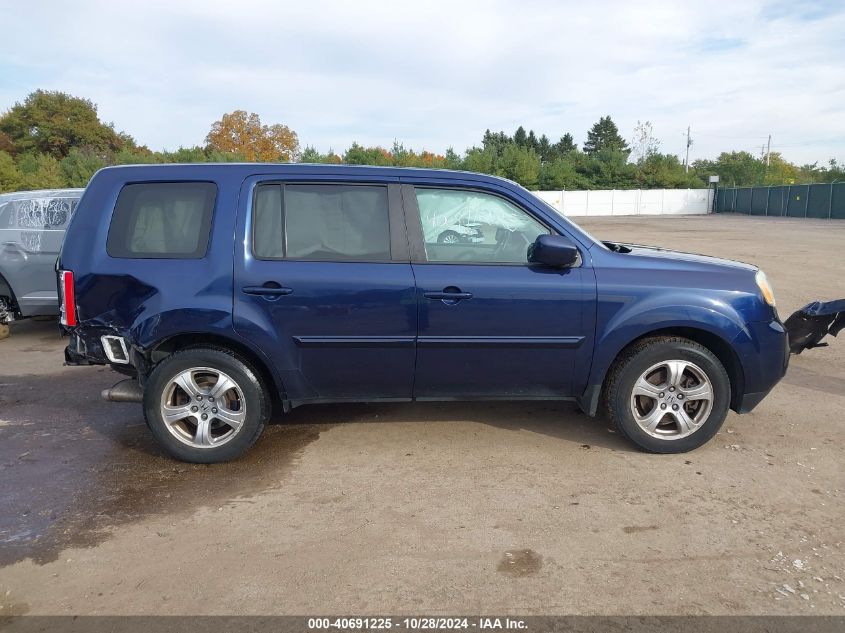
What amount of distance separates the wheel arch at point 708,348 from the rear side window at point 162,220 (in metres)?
2.69

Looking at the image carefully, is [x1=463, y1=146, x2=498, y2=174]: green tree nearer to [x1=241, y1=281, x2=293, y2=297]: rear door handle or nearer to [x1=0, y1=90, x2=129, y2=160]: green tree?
[x1=0, y1=90, x2=129, y2=160]: green tree

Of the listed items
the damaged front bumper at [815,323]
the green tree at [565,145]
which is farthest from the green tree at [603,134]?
the damaged front bumper at [815,323]

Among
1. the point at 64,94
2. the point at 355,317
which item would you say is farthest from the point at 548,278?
the point at 64,94

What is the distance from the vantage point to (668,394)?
13.7ft

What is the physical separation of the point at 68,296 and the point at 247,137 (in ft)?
193

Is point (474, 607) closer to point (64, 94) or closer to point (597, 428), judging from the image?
point (597, 428)

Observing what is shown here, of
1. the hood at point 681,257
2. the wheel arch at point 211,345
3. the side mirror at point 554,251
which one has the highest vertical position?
the side mirror at point 554,251

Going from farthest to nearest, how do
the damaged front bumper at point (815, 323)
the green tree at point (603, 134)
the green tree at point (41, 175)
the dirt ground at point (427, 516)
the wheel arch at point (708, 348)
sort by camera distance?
1. the green tree at point (603, 134)
2. the green tree at point (41, 175)
3. the damaged front bumper at point (815, 323)
4. the wheel arch at point (708, 348)
5. the dirt ground at point (427, 516)

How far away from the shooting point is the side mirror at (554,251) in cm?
395

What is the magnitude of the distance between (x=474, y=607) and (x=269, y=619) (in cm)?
86

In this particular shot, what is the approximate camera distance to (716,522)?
338 centimetres

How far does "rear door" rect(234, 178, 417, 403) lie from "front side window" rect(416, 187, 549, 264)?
0.20m

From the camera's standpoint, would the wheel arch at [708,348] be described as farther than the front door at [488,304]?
Yes

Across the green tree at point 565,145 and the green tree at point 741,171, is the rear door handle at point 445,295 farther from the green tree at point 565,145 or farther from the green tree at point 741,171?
the green tree at point 565,145
